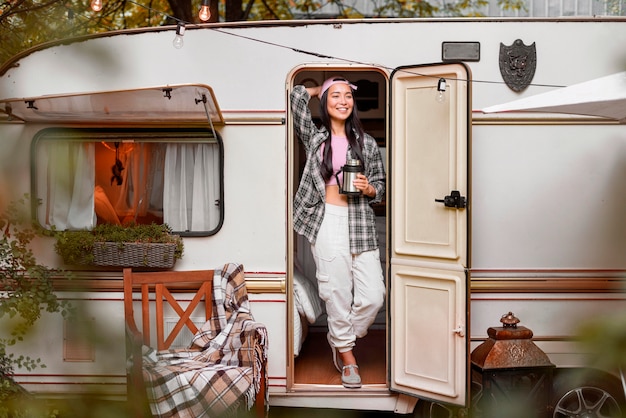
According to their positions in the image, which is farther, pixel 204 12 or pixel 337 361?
pixel 337 361

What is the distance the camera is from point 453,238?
Result: 515 centimetres

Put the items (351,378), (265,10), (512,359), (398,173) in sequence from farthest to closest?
(265,10)
(351,378)
(398,173)
(512,359)

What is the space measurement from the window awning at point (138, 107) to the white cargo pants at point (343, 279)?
1090 mm

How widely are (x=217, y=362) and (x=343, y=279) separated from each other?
1.03 metres

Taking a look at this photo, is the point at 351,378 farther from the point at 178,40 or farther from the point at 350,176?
the point at 178,40

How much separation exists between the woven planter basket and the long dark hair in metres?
1.18

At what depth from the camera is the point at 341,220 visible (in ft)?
18.6

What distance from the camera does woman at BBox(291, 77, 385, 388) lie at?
5602mm

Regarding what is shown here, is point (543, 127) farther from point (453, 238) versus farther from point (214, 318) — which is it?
point (214, 318)

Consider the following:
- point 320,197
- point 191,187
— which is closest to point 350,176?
point 320,197

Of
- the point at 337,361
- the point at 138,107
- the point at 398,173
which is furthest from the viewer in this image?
the point at 337,361

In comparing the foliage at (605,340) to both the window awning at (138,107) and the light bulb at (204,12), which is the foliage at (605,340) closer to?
the window awning at (138,107)

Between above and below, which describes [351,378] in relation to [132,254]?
below

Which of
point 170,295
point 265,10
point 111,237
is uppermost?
point 265,10
